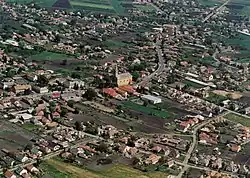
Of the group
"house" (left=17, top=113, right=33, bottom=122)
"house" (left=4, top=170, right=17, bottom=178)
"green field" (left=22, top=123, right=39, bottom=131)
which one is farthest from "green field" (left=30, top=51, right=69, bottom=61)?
"house" (left=4, top=170, right=17, bottom=178)

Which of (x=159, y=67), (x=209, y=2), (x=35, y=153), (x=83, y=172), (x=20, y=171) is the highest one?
(x=209, y=2)

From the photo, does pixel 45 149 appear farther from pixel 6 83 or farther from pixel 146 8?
pixel 146 8

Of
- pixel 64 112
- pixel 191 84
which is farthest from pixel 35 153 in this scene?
pixel 191 84

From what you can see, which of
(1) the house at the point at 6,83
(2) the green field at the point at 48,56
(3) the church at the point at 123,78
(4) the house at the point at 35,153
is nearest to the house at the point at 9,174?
(4) the house at the point at 35,153

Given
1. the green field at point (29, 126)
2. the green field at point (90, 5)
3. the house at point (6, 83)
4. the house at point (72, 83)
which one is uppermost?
the green field at point (90, 5)

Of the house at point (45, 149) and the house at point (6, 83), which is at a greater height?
the house at point (6, 83)

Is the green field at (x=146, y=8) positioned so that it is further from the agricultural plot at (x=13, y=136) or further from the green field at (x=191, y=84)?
the agricultural plot at (x=13, y=136)

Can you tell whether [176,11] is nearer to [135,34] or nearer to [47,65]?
[135,34]

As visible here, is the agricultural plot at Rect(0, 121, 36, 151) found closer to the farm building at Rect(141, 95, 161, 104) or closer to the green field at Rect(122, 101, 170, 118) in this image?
the green field at Rect(122, 101, 170, 118)
